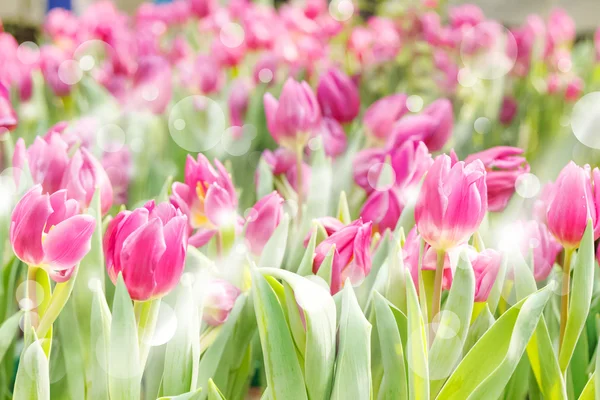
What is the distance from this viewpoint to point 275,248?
24.6 inches

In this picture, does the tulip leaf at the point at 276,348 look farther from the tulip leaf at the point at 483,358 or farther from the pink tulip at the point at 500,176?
the pink tulip at the point at 500,176

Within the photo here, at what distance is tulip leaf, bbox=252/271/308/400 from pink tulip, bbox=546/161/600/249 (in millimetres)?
254

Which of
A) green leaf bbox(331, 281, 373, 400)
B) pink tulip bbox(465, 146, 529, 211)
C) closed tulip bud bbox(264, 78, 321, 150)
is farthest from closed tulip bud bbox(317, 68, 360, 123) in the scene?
green leaf bbox(331, 281, 373, 400)

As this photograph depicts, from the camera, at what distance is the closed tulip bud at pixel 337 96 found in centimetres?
107

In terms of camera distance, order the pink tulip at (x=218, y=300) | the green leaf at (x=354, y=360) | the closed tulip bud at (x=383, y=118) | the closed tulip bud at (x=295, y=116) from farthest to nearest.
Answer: the closed tulip bud at (x=383, y=118), the closed tulip bud at (x=295, y=116), the pink tulip at (x=218, y=300), the green leaf at (x=354, y=360)

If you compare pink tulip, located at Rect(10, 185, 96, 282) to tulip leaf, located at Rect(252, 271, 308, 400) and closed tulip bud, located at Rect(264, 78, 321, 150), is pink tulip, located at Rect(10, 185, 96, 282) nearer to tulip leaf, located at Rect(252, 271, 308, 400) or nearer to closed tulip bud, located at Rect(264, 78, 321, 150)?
tulip leaf, located at Rect(252, 271, 308, 400)

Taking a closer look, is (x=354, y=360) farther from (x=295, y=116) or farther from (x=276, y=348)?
(x=295, y=116)

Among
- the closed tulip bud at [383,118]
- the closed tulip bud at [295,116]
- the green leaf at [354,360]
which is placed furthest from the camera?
the closed tulip bud at [383,118]

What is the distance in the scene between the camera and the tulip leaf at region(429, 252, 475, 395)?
1.66ft

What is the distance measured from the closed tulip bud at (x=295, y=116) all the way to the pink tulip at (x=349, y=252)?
339mm

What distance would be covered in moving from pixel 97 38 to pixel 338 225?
57.4 inches

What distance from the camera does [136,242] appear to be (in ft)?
1.63

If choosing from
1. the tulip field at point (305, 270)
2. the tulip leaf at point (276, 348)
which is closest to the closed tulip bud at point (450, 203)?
the tulip field at point (305, 270)

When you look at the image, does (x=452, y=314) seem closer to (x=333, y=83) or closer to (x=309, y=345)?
(x=309, y=345)
